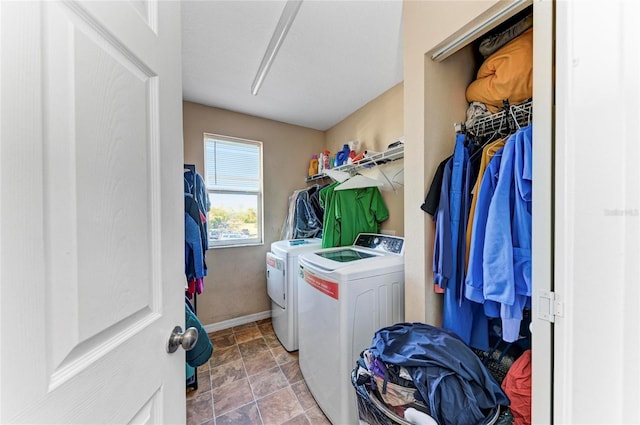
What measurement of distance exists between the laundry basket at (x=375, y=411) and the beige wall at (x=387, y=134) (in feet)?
4.82

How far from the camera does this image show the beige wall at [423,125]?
4.20ft

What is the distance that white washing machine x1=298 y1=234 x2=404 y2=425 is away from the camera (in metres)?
1.35

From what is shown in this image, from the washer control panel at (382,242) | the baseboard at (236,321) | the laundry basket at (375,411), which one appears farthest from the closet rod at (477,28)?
the baseboard at (236,321)

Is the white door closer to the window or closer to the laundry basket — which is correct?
the laundry basket

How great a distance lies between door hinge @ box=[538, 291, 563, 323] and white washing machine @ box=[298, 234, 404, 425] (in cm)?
82

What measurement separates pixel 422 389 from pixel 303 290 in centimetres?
105

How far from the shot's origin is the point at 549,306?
0.66 metres

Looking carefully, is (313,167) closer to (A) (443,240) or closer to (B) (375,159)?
(B) (375,159)

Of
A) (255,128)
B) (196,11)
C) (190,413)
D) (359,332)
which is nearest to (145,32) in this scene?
(196,11)

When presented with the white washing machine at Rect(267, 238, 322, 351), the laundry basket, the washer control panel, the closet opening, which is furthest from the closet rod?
the white washing machine at Rect(267, 238, 322, 351)

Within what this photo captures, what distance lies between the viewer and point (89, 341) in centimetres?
41

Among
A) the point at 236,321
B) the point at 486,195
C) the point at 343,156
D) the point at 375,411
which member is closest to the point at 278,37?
the point at 343,156

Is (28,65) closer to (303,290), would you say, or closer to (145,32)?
(145,32)

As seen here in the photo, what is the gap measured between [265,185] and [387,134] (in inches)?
63.2
